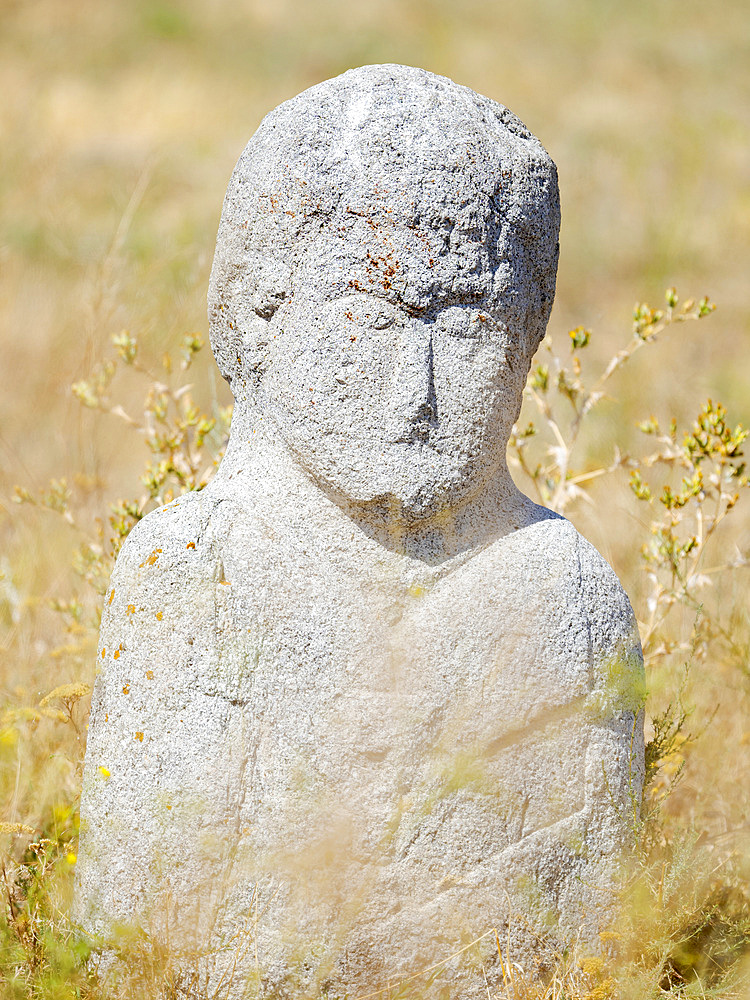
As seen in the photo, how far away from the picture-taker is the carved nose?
1.68m

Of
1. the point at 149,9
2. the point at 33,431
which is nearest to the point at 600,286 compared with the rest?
the point at 33,431

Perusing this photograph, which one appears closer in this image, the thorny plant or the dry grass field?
the thorny plant

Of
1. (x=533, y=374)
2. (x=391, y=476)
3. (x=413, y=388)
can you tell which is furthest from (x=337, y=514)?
(x=533, y=374)

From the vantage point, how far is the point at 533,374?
394 cm

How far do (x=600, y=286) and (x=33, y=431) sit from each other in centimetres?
485

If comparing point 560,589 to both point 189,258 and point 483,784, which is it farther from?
point 189,258

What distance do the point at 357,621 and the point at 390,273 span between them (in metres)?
0.62

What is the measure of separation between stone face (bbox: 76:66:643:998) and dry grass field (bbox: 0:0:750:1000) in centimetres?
22

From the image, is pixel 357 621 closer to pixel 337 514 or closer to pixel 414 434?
pixel 337 514

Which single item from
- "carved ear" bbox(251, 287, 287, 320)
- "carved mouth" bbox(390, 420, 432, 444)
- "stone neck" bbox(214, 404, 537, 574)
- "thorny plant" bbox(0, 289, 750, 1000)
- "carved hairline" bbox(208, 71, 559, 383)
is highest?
"carved hairline" bbox(208, 71, 559, 383)

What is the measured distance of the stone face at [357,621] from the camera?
169 centimetres

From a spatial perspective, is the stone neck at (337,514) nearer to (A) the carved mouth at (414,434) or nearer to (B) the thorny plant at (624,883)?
(A) the carved mouth at (414,434)

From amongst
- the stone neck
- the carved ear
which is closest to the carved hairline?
the carved ear

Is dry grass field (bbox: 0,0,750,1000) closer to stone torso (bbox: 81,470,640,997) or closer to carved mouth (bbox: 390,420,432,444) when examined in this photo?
stone torso (bbox: 81,470,640,997)
